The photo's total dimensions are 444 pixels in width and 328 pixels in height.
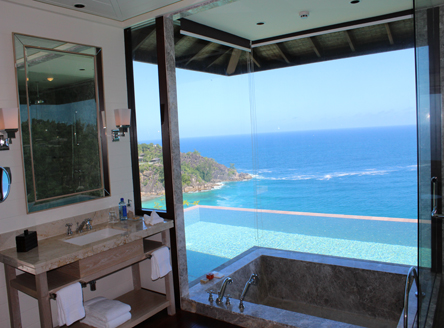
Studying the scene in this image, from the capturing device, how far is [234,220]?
4.05 metres

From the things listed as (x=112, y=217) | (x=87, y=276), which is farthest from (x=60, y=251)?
(x=112, y=217)

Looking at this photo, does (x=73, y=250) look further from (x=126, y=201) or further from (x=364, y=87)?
(x=364, y=87)

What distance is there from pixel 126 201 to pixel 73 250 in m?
1.10

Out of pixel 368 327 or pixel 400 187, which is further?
pixel 400 187

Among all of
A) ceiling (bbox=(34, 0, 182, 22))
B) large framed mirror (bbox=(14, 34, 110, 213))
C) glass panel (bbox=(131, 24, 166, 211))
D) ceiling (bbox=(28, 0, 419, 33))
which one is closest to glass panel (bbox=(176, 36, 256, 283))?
glass panel (bbox=(131, 24, 166, 211))

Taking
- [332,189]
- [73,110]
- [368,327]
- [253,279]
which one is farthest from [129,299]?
[332,189]

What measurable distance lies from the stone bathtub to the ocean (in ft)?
2.49

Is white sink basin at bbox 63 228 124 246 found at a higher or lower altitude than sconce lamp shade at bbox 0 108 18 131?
lower

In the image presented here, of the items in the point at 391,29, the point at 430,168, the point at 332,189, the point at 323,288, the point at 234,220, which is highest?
the point at 391,29

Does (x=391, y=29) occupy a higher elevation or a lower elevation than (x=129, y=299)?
higher

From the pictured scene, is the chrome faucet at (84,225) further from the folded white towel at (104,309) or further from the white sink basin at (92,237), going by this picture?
the folded white towel at (104,309)

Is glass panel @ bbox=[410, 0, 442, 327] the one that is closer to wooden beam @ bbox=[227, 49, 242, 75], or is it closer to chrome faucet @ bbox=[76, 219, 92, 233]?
wooden beam @ bbox=[227, 49, 242, 75]

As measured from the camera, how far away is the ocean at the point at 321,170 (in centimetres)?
364

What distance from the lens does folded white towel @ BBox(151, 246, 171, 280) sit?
9.77 ft
